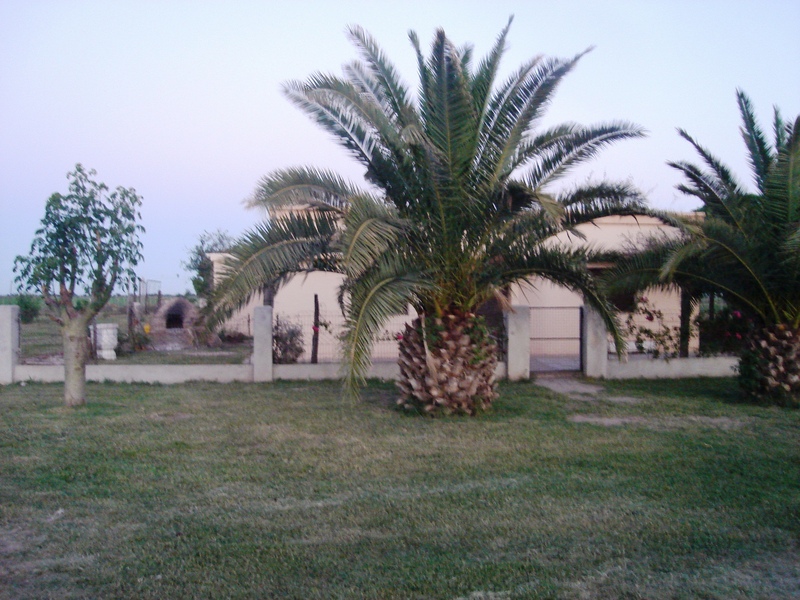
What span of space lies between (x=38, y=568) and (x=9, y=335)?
34.0ft

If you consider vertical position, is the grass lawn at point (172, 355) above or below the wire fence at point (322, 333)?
below

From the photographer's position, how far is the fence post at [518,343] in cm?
1411

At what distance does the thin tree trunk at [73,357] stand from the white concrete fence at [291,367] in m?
3.00

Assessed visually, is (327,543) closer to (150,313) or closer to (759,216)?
(759,216)

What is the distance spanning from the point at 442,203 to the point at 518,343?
5.39m

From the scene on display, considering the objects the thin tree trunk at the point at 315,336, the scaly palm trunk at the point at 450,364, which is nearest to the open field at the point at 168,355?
the thin tree trunk at the point at 315,336

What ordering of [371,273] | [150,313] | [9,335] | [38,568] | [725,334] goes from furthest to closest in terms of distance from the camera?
[150,313], [725,334], [9,335], [371,273], [38,568]

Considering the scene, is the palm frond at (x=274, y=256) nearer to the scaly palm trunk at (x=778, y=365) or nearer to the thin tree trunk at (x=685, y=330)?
the scaly palm trunk at (x=778, y=365)

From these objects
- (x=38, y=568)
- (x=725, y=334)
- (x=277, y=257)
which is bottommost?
(x=38, y=568)

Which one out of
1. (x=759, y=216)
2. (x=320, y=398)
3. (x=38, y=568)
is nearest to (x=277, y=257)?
(x=320, y=398)

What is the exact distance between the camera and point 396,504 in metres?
6.06

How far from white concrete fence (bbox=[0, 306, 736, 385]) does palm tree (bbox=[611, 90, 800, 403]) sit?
9.70ft

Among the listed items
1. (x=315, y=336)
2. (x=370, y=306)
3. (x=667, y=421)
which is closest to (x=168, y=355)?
(x=315, y=336)

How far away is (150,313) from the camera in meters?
25.7
